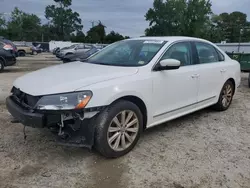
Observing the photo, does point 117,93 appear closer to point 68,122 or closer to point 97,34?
point 68,122

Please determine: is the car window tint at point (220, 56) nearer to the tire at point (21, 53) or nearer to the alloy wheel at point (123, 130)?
the alloy wheel at point (123, 130)

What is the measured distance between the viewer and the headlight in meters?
3.12

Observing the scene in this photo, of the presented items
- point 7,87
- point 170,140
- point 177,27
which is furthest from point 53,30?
point 170,140

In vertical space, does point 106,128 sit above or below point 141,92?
below

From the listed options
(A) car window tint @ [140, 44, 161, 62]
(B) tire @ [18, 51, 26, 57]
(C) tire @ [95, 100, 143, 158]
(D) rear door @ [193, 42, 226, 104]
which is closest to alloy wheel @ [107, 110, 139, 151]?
(C) tire @ [95, 100, 143, 158]

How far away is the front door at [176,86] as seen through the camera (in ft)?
13.1

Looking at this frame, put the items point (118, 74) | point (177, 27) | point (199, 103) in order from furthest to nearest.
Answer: point (177, 27), point (199, 103), point (118, 74)

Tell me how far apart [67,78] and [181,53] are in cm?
207

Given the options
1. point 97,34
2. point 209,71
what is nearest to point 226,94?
point 209,71

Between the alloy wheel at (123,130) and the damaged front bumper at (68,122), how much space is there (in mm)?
280

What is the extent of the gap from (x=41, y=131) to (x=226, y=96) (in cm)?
380

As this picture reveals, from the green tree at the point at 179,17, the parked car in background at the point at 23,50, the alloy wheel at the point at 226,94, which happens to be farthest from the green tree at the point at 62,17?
the alloy wheel at the point at 226,94

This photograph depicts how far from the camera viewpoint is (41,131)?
442 cm

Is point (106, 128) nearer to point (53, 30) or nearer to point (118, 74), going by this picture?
point (118, 74)
